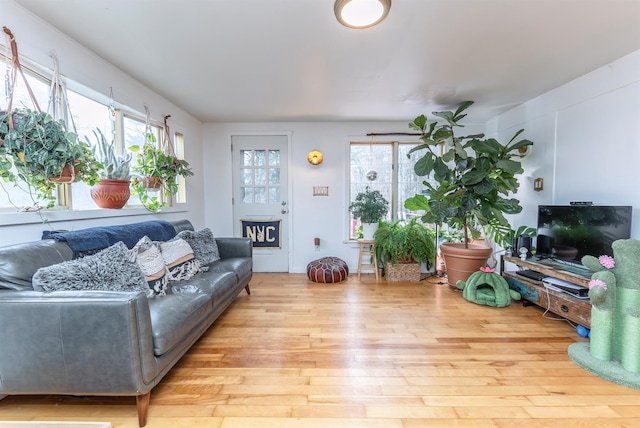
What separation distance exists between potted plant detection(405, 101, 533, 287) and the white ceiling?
1.72 feet

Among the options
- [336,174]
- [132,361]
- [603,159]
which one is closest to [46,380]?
[132,361]

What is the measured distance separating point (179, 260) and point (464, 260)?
3093 mm

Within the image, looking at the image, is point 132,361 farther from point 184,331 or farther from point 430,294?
point 430,294

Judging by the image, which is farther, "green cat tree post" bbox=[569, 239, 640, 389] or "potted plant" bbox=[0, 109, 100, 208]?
"green cat tree post" bbox=[569, 239, 640, 389]

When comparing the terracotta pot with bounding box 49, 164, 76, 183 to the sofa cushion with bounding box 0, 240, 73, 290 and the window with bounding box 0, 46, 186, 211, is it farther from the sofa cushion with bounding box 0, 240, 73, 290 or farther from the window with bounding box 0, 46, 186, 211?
the sofa cushion with bounding box 0, 240, 73, 290

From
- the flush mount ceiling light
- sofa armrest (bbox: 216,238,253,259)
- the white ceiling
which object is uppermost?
the white ceiling

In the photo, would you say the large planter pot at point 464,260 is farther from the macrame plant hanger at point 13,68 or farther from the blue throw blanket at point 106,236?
the macrame plant hanger at point 13,68

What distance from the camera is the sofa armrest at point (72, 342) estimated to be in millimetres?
1171

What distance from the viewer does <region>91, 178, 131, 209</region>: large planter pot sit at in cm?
184

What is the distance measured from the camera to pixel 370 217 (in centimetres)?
351

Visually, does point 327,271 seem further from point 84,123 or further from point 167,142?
point 84,123

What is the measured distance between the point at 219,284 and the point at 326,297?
1264 mm

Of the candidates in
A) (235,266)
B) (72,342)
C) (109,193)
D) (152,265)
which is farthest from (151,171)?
(72,342)

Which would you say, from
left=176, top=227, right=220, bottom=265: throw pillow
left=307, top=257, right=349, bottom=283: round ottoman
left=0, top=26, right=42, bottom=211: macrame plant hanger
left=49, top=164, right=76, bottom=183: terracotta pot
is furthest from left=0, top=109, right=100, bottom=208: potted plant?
left=307, top=257, right=349, bottom=283: round ottoman
